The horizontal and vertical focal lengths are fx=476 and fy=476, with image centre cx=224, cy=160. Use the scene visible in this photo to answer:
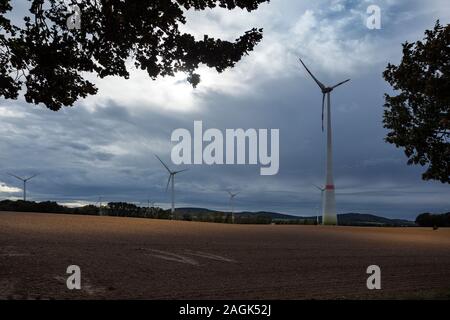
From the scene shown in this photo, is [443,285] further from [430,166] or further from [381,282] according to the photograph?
[430,166]

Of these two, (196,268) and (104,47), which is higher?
(104,47)

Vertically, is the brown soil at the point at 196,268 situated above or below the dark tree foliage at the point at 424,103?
below

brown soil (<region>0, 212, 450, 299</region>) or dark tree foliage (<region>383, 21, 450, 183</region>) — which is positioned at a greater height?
dark tree foliage (<region>383, 21, 450, 183</region>)

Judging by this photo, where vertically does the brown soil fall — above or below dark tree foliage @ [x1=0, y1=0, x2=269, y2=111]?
below

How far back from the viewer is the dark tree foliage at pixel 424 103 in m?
20.1

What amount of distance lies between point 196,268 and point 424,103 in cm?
1445

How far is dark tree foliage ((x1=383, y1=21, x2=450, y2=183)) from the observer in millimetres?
20062

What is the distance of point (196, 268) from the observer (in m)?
18.4

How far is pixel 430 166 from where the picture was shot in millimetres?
23453

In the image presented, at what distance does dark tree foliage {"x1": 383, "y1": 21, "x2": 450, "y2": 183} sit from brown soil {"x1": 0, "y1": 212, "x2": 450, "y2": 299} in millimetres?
5421

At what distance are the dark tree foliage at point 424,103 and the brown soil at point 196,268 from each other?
17.8 ft

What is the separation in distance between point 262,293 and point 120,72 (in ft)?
33.2

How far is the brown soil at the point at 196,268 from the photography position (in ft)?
47.0
